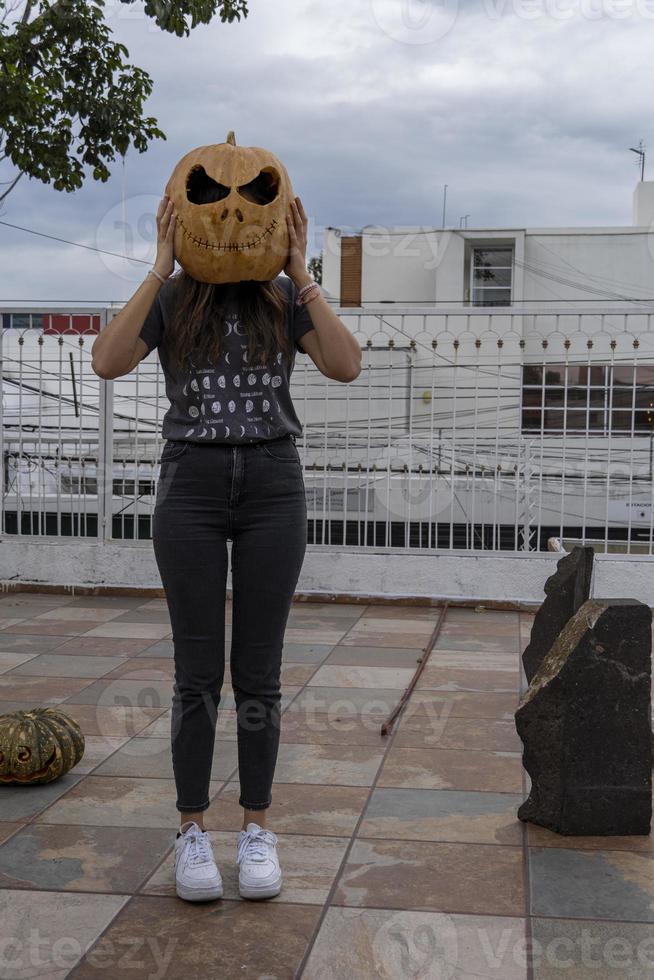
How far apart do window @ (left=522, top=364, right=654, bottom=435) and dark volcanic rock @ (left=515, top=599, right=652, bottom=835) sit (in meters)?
4.28

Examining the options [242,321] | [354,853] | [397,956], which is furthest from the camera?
[354,853]

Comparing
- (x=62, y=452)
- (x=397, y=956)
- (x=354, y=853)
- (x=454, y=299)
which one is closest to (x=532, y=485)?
(x=62, y=452)

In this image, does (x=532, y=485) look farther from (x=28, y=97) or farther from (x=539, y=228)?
(x=539, y=228)

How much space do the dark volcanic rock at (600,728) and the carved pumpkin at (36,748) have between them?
1733mm

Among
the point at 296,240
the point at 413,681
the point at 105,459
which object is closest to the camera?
the point at 296,240

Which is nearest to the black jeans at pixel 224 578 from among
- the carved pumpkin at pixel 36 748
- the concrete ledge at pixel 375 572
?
the carved pumpkin at pixel 36 748

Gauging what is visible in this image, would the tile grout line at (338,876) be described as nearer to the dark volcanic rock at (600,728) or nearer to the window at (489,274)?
the dark volcanic rock at (600,728)

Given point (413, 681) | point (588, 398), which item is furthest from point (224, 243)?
point (588, 398)

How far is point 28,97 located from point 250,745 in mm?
4542

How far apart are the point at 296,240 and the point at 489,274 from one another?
2523 centimetres

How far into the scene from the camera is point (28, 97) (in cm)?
602

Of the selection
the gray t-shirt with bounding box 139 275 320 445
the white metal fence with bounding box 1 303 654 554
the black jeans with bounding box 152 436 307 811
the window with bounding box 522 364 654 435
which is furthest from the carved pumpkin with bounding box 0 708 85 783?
the window with bounding box 522 364 654 435

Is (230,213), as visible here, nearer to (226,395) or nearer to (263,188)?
(263,188)

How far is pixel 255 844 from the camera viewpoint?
2938 millimetres
